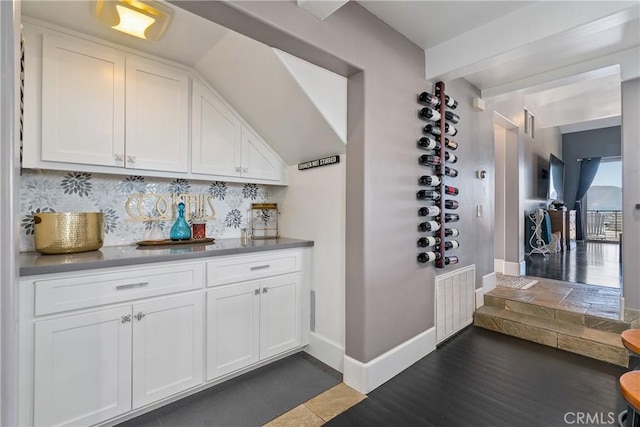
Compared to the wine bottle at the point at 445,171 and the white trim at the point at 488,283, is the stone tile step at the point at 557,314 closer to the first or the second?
the white trim at the point at 488,283

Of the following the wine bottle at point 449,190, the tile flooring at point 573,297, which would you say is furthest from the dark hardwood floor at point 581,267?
the wine bottle at point 449,190

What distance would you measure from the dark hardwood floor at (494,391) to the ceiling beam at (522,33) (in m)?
2.26

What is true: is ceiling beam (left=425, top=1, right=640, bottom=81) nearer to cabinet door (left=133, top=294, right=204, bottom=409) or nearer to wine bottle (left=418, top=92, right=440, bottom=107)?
wine bottle (left=418, top=92, right=440, bottom=107)

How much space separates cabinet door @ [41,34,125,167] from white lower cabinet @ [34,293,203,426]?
3.25 feet

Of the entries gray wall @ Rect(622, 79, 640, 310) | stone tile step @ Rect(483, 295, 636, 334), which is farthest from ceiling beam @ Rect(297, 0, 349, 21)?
stone tile step @ Rect(483, 295, 636, 334)

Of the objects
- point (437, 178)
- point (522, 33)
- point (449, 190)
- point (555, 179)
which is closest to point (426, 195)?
point (437, 178)

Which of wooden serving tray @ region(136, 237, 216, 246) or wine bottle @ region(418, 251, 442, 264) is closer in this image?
wooden serving tray @ region(136, 237, 216, 246)

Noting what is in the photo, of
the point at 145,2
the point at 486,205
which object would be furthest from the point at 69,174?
the point at 486,205

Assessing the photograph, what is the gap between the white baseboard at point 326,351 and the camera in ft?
7.04

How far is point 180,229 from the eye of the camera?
223 centimetres

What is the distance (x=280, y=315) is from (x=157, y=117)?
1703mm

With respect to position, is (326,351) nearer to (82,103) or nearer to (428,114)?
(428,114)

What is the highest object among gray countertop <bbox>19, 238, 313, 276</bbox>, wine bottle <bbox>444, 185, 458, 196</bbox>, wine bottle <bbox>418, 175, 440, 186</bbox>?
wine bottle <bbox>418, 175, 440, 186</bbox>

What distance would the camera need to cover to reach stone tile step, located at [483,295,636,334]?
96.0 inches
